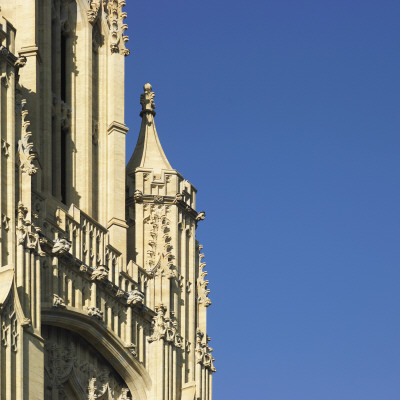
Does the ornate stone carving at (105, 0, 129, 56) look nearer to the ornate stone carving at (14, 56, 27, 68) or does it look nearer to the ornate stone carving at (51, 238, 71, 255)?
the ornate stone carving at (14, 56, 27, 68)

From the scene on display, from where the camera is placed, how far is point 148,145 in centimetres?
5800

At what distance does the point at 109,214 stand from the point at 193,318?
3.81 metres

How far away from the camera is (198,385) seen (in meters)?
55.8

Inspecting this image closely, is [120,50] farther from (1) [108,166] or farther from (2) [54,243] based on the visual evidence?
(2) [54,243]

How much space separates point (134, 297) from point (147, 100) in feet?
25.8

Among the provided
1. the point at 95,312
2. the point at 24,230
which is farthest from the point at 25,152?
the point at 95,312

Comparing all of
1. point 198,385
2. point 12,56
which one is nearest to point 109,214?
point 198,385

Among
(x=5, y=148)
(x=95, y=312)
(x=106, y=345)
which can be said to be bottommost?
(x=106, y=345)

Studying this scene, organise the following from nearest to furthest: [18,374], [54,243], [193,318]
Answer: [18,374] → [54,243] → [193,318]

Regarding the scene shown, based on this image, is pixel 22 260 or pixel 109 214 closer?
pixel 22 260

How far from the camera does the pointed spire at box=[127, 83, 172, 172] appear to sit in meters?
57.5

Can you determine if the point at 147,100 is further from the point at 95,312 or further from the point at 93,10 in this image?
the point at 95,312

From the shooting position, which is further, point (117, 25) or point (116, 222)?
point (117, 25)

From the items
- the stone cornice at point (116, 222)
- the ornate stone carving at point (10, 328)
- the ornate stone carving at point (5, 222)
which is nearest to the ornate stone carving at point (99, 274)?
the stone cornice at point (116, 222)
